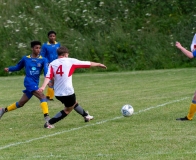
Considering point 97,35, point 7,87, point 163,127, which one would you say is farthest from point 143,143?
point 97,35

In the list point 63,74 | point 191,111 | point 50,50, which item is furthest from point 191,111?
point 50,50

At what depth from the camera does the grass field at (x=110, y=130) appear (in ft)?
27.7

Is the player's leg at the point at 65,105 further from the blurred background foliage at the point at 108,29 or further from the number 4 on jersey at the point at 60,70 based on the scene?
the blurred background foliage at the point at 108,29

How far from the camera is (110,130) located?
10.5 m

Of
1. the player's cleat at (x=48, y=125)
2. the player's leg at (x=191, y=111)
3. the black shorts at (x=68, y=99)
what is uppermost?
the black shorts at (x=68, y=99)

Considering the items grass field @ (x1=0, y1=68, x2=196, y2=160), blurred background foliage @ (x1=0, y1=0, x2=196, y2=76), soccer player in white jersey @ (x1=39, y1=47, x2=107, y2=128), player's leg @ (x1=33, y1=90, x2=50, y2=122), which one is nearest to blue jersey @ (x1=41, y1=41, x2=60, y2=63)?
grass field @ (x1=0, y1=68, x2=196, y2=160)

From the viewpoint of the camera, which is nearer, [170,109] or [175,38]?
[170,109]

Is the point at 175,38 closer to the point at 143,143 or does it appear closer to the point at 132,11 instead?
the point at 132,11

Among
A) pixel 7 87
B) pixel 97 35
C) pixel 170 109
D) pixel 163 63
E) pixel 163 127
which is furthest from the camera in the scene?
pixel 97 35

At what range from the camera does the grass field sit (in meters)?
8.45

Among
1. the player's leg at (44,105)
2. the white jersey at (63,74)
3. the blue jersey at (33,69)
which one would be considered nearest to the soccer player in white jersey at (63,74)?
the white jersey at (63,74)

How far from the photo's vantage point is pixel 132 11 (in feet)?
101

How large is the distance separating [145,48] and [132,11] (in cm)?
318

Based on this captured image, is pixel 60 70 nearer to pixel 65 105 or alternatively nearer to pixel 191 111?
pixel 65 105
